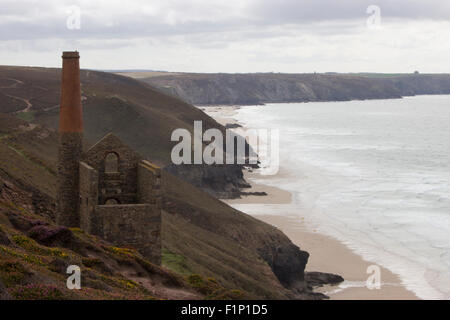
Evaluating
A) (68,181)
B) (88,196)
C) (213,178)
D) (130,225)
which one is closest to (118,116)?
(213,178)

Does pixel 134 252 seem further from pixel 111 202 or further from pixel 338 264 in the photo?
pixel 338 264

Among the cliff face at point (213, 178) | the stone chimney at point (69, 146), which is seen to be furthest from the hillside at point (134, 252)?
the cliff face at point (213, 178)

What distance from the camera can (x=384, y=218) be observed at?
62.9m

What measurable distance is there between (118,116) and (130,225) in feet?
184

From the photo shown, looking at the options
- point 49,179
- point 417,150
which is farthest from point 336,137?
point 49,179

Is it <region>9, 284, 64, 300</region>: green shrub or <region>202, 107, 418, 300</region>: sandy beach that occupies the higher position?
<region>9, 284, 64, 300</region>: green shrub

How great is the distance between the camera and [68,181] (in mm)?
29266

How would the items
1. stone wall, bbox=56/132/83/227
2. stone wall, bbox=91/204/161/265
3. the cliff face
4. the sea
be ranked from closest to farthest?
stone wall, bbox=91/204/161/265 < stone wall, bbox=56/132/83/227 < the sea < the cliff face

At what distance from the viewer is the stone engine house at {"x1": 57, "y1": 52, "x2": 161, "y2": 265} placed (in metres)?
26.3

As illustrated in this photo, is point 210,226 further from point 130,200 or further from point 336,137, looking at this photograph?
point 336,137

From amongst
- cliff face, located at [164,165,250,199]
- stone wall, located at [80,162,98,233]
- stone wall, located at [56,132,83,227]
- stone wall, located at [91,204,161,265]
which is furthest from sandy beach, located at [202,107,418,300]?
stone wall, located at [80,162,98,233]

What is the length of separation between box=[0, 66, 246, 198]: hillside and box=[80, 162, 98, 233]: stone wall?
3963 cm

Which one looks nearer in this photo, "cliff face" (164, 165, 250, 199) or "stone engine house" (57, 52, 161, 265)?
"stone engine house" (57, 52, 161, 265)

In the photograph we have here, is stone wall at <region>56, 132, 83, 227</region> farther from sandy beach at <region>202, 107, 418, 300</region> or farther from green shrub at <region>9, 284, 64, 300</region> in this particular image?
sandy beach at <region>202, 107, 418, 300</region>
